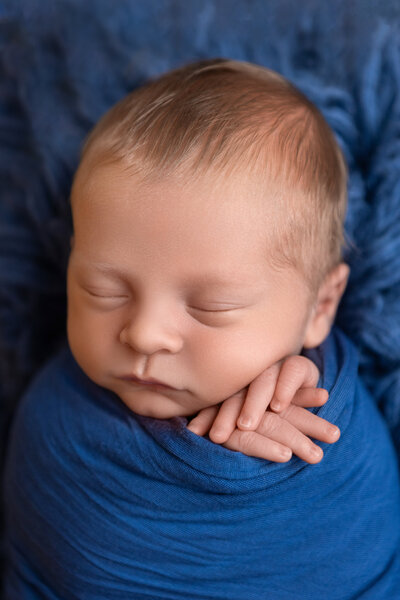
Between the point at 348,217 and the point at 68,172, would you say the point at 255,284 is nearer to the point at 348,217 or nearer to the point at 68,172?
the point at 348,217

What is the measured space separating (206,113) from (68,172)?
15.4 inches

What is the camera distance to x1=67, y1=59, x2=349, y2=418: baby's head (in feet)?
2.59

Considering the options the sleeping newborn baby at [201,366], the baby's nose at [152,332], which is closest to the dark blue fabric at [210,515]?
the sleeping newborn baby at [201,366]

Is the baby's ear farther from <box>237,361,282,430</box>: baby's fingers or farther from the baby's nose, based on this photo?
the baby's nose

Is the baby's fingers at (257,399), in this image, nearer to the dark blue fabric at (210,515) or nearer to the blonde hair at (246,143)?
the dark blue fabric at (210,515)

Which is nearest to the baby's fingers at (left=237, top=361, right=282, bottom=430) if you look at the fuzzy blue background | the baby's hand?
the baby's hand

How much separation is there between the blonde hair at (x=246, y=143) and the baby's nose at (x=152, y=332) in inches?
6.2

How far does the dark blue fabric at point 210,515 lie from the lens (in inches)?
32.4

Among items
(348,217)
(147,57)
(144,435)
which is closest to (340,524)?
(144,435)

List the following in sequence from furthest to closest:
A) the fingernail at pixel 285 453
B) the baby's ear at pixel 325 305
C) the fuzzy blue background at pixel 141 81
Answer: the fuzzy blue background at pixel 141 81, the baby's ear at pixel 325 305, the fingernail at pixel 285 453

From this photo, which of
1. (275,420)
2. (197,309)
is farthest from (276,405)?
(197,309)

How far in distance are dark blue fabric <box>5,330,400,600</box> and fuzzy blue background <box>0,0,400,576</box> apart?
213 mm

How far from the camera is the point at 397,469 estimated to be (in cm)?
99

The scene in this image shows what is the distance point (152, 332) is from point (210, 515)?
0.25 m
